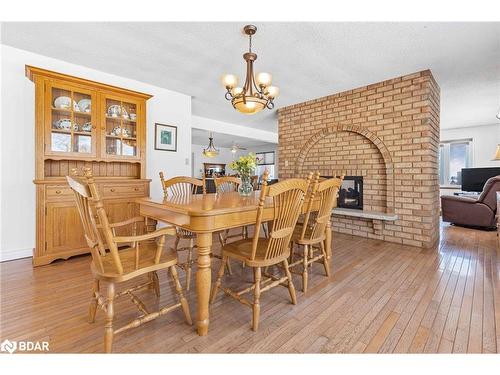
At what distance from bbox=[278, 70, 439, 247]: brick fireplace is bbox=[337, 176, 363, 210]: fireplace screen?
0.11 metres

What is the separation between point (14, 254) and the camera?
264 centimetres

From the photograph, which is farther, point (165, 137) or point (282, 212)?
point (165, 137)

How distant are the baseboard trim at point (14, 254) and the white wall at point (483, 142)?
368 inches

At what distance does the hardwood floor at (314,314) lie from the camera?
52.8 inches

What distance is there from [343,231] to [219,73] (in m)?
3.23

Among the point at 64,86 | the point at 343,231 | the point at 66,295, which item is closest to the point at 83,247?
the point at 66,295

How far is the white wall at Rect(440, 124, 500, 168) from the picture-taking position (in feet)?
19.7

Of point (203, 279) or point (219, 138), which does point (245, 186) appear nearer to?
point (203, 279)

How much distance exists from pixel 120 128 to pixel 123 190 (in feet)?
2.81

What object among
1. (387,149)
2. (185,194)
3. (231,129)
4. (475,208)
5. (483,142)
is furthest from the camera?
(231,129)

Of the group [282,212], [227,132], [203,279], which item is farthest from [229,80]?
[227,132]

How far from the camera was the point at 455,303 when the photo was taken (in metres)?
1.79

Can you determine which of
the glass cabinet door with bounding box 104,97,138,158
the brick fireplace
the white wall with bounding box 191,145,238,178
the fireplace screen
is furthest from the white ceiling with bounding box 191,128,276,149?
the fireplace screen

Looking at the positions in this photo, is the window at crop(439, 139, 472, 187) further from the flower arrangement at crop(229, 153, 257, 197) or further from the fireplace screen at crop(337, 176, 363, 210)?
the flower arrangement at crop(229, 153, 257, 197)
